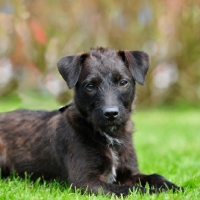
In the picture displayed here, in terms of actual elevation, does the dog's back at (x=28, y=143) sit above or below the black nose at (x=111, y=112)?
below

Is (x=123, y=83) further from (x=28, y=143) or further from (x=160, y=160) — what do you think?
(x=160, y=160)

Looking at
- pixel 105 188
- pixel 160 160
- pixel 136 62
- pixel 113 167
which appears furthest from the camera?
pixel 160 160

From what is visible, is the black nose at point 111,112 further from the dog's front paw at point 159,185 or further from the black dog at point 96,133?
the dog's front paw at point 159,185

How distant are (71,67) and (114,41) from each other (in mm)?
12929

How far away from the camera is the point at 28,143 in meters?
6.35

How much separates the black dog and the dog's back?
1 cm

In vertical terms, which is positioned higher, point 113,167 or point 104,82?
point 104,82

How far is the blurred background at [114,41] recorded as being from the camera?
1722cm

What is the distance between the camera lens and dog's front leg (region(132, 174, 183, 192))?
521 cm

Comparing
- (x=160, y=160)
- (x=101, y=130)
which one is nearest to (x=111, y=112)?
(x=101, y=130)

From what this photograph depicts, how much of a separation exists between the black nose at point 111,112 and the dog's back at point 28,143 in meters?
1.08

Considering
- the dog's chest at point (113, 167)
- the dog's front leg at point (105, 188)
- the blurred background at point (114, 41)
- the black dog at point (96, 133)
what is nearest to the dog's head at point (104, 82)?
the black dog at point (96, 133)

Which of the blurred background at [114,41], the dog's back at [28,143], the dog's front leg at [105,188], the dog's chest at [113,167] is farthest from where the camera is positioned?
the blurred background at [114,41]

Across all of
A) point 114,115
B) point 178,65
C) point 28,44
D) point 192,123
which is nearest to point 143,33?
point 178,65
